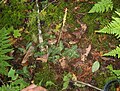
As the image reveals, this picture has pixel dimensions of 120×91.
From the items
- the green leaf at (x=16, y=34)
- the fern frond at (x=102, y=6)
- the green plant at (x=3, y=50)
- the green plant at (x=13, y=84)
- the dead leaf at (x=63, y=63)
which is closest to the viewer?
the green plant at (x=13, y=84)

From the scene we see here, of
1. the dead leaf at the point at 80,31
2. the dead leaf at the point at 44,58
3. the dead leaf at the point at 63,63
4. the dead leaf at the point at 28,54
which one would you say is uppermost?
the dead leaf at the point at 80,31

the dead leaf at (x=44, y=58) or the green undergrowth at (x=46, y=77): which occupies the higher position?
the dead leaf at (x=44, y=58)

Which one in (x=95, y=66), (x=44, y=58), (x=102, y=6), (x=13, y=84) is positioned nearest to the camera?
(x=13, y=84)

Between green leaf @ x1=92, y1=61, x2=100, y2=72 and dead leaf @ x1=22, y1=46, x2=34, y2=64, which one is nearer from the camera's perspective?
green leaf @ x1=92, y1=61, x2=100, y2=72

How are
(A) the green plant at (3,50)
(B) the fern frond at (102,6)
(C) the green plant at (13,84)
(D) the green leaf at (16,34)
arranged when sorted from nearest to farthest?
(C) the green plant at (13,84), (A) the green plant at (3,50), (B) the fern frond at (102,6), (D) the green leaf at (16,34)

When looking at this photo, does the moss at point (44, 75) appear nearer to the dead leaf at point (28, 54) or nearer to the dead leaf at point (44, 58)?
the dead leaf at point (44, 58)

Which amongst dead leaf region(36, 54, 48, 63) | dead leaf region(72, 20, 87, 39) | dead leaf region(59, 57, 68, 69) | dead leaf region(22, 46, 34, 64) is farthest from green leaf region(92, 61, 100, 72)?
dead leaf region(22, 46, 34, 64)

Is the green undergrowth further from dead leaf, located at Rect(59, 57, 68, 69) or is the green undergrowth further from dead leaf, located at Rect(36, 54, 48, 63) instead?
dead leaf, located at Rect(59, 57, 68, 69)

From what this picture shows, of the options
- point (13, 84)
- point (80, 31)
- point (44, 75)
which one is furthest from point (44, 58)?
point (80, 31)

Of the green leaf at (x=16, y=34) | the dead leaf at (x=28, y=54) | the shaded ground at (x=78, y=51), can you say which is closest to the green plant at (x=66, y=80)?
the shaded ground at (x=78, y=51)

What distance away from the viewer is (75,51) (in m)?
4.03

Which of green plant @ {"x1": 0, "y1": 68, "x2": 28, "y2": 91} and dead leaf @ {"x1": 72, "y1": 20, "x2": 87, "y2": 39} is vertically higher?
dead leaf @ {"x1": 72, "y1": 20, "x2": 87, "y2": 39}

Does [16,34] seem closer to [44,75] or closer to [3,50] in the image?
[3,50]

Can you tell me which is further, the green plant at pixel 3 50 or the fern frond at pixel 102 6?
the fern frond at pixel 102 6
